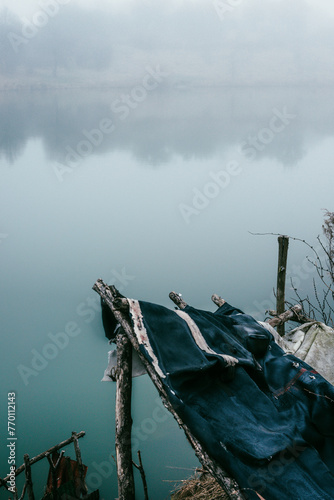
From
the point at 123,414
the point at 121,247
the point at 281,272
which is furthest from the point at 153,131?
the point at 123,414

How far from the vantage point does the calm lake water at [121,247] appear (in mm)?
6078

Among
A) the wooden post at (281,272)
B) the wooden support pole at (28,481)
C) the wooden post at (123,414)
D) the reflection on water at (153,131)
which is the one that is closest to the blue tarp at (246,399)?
the wooden post at (123,414)

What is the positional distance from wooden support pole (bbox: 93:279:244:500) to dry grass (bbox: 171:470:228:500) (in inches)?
62.1

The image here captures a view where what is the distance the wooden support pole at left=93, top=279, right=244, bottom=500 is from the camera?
2131 millimetres

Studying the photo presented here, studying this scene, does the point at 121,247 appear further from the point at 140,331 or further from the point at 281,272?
the point at 140,331

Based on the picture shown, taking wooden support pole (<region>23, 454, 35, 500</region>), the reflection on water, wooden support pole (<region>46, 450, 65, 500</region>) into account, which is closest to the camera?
wooden support pole (<region>23, 454, 35, 500</region>)

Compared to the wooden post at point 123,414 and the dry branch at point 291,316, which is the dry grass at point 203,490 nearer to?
the wooden post at point 123,414

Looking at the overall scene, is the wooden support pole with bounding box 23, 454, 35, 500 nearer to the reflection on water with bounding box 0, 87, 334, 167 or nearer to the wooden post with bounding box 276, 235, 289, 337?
the wooden post with bounding box 276, 235, 289, 337

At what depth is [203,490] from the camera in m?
3.82

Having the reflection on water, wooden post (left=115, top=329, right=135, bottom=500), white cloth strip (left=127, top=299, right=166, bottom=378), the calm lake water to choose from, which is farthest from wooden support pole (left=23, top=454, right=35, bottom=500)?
the reflection on water

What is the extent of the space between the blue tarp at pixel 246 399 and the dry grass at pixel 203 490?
1230mm

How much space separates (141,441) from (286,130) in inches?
1289

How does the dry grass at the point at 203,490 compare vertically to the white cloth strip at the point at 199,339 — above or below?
below

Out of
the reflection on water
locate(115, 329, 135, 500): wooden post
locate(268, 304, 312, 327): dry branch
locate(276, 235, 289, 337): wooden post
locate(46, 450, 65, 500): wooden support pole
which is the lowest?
locate(46, 450, 65, 500): wooden support pole
